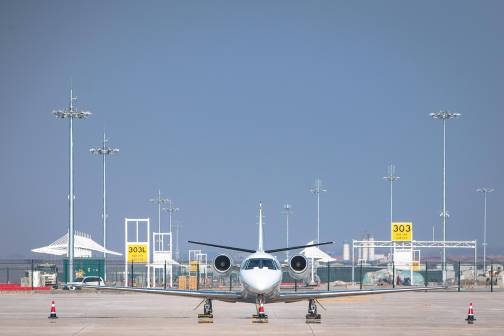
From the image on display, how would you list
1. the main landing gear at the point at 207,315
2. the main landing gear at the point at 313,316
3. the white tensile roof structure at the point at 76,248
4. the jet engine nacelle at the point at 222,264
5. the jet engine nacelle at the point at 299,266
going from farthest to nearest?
the white tensile roof structure at the point at 76,248, the jet engine nacelle at the point at 222,264, the jet engine nacelle at the point at 299,266, the main landing gear at the point at 207,315, the main landing gear at the point at 313,316

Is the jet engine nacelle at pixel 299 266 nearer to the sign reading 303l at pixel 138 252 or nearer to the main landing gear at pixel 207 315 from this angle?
the main landing gear at pixel 207 315

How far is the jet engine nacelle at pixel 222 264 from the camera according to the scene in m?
35.6

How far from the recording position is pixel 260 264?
33.0 metres

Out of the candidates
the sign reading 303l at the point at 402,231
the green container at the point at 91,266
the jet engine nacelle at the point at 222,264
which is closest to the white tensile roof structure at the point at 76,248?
the green container at the point at 91,266

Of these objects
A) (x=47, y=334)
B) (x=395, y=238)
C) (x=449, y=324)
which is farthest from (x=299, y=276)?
(x=395, y=238)

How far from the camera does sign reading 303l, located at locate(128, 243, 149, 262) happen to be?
223ft

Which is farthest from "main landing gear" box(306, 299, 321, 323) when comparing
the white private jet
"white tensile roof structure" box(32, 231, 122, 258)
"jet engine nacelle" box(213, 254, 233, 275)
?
"white tensile roof structure" box(32, 231, 122, 258)

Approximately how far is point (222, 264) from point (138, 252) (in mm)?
33310

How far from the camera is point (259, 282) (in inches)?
1275

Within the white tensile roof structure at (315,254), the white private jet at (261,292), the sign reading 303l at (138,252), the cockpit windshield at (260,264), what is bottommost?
the white tensile roof structure at (315,254)

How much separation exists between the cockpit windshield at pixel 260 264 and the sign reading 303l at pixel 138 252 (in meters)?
35.6

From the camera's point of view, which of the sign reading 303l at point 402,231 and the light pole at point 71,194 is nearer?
the light pole at point 71,194

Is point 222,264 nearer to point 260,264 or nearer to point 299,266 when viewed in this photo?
point 299,266

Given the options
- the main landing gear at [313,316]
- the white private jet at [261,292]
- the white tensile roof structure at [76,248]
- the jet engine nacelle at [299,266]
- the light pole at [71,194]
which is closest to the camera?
the white private jet at [261,292]
